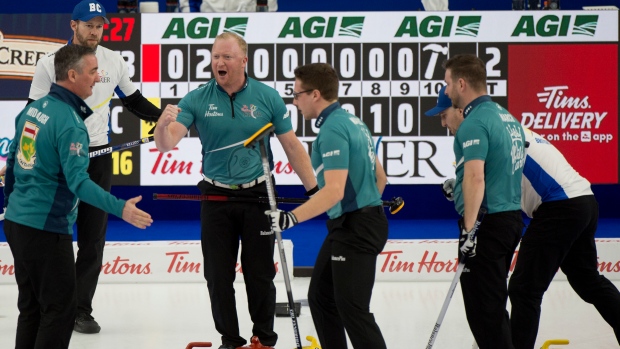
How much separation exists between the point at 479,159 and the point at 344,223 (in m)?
0.69

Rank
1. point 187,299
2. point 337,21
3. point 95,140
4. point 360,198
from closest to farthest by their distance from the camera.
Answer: point 360,198 < point 95,140 < point 187,299 < point 337,21

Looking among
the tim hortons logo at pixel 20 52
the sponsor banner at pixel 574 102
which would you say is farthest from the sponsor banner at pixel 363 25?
the tim hortons logo at pixel 20 52

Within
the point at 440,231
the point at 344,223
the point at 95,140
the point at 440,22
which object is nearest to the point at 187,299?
the point at 95,140

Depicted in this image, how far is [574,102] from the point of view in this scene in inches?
407

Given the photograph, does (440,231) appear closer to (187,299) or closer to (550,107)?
(550,107)

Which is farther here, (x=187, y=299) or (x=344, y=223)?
(x=187, y=299)

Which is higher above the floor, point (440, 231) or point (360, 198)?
point (360, 198)

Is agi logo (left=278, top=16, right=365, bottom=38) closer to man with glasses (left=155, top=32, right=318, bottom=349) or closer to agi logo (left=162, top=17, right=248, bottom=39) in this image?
agi logo (left=162, top=17, right=248, bottom=39)

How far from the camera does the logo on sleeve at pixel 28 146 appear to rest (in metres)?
4.39

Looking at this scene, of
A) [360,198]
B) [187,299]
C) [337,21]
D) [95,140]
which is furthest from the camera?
[337,21]

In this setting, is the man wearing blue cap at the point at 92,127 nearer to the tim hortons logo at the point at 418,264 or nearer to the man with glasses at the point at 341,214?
the man with glasses at the point at 341,214

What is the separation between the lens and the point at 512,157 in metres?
A: 4.73

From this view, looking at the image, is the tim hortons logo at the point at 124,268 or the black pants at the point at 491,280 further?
the tim hortons logo at the point at 124,268

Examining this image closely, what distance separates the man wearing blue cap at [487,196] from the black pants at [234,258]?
4.10 feet
